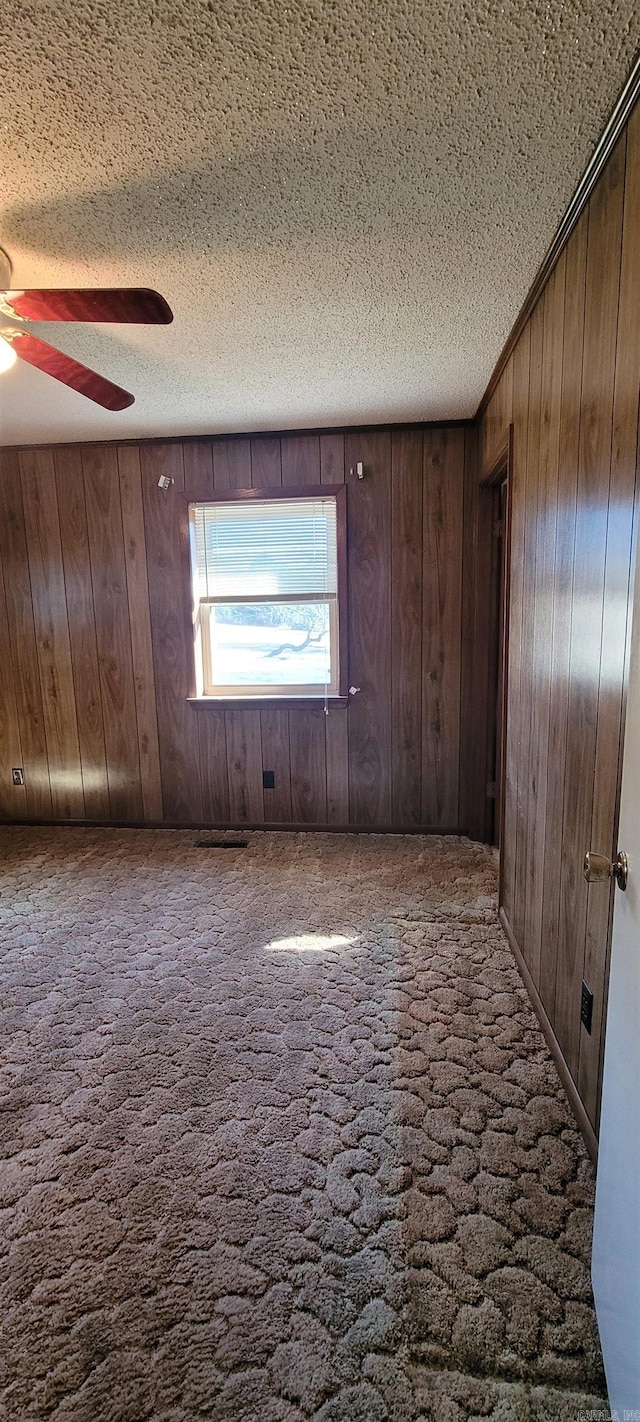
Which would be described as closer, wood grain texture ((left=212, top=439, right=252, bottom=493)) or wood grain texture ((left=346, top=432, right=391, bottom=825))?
wood grain texture ((left=346, top=432, right=391, bottom=825))

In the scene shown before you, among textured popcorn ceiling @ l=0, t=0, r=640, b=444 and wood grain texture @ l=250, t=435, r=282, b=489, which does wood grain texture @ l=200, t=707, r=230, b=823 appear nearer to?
wood grain texture @ l=250, t=435, r=282, b=489

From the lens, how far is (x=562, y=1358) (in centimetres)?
108

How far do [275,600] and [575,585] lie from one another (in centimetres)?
227

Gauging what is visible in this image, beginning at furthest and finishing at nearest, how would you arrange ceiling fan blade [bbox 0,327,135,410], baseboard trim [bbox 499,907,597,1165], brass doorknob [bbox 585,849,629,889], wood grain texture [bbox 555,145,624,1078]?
ceiling fan blade [bbox 0,327,135,410] → baseboard trim [bbox 499,907,597,1165] → wood grain texture [bbox 555,145,624,1078] → brass doorknob [bbox 585,849,629,889]

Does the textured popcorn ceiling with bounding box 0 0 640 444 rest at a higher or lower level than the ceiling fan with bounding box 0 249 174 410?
higher

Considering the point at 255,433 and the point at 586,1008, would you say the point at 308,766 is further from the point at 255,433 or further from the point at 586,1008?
the point at 586,1008

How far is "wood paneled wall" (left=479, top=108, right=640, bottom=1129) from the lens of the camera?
129 cm

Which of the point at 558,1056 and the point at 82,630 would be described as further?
the point at 82,630

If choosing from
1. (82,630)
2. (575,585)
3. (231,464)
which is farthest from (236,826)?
(575,585)

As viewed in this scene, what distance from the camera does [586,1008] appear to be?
152 cm

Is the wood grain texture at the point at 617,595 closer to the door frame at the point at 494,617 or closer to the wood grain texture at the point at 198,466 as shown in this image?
the door frame at the point at 494,617

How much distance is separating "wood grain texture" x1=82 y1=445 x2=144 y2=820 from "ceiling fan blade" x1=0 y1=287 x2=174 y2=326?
2.25 metres

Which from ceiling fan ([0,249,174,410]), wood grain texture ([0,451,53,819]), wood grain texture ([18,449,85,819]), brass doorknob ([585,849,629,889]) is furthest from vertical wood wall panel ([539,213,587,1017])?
wood grain texture ([0,451,53,819])

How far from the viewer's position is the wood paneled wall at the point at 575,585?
129 cm
